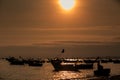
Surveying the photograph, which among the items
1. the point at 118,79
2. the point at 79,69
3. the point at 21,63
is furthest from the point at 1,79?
the point at 21,63

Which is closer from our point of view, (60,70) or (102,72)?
(102,72)

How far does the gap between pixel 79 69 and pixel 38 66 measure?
36853mm

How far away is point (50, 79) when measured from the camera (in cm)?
8462

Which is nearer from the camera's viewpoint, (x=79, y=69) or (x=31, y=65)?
(x=79, y=69)

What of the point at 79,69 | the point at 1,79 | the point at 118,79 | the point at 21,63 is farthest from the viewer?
the point at 21,63

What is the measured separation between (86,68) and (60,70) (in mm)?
19904

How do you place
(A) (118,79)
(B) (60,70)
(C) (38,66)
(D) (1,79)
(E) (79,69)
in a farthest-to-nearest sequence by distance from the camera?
(C) (38,66) < (E) (79,69) < (B) (60,70) < (D) (1,79) < (A) (118,79)

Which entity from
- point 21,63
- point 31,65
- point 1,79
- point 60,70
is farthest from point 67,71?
point 21,63

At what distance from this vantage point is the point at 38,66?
528 feet

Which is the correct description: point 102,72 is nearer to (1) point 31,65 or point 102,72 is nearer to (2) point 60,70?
(2) point 60,70

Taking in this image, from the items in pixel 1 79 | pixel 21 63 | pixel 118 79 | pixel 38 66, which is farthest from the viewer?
pixel 21 63

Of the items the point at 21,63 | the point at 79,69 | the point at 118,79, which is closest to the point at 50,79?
the point at 118,79

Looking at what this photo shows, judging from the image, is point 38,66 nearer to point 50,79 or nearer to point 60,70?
point 60,70

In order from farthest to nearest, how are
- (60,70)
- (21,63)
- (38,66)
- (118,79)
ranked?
(21,63) < (38,66) < (60,70) < (118,79)
